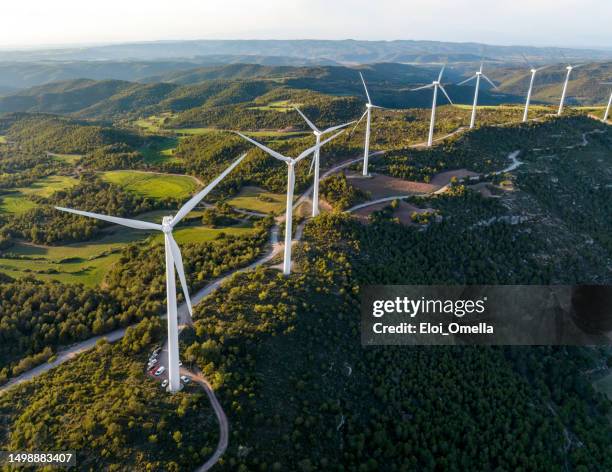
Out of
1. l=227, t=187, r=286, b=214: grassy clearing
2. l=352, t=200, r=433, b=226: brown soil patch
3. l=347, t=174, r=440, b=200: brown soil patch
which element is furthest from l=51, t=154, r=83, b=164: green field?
l=352, t=200, r=433, b=226: brown soil patch

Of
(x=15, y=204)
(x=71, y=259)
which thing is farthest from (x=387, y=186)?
(x=15, y=204)

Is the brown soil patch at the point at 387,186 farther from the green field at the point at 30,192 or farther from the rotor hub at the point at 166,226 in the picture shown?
the green field at the point at 30,192

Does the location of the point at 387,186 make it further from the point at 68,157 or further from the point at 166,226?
the point at 68,157

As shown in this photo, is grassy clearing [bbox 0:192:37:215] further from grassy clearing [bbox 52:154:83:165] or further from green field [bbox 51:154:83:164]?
green field [bbox 51:154:83:164]

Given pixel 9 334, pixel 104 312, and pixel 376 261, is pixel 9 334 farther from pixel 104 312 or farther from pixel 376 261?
pixel 376 261

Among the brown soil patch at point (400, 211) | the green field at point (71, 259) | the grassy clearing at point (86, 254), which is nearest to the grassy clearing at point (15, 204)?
the grassy clearing at point (86, 254)

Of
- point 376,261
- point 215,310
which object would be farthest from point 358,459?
point 376,261
